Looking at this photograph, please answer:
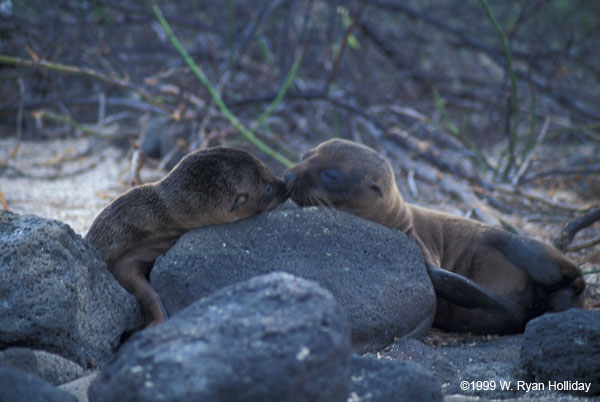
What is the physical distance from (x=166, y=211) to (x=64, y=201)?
2740 mm

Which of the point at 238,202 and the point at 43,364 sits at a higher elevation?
the point at 238,202

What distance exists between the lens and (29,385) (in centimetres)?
172

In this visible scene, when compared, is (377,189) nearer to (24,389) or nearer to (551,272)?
(551,272)

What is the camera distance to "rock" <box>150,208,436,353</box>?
290cm

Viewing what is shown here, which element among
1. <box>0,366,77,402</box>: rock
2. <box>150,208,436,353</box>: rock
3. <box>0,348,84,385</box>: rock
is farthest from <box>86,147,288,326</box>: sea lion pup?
<box>0,366,77,402</box>: rock

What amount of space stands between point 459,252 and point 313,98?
3.12 metres

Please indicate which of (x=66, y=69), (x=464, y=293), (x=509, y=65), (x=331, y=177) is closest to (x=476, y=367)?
(x=464, y=293)

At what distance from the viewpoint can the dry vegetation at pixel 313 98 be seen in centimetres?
557

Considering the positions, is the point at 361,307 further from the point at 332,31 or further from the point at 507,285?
the point at 332,31

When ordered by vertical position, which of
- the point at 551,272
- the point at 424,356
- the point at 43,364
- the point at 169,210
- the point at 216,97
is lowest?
the point at 424,356

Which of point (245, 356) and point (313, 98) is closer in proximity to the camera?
point (245, 356)

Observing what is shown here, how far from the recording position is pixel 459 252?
12.2 ft

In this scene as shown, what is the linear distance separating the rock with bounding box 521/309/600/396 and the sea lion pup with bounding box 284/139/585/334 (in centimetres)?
58

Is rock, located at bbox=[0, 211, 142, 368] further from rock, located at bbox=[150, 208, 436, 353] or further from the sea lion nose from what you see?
the sea lion nose
